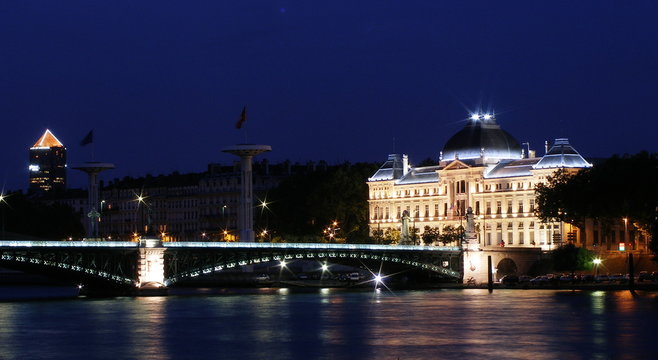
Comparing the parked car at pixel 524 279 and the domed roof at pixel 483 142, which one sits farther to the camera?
the domed roof at pixel 483 142

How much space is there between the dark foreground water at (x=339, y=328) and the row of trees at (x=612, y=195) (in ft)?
69.9

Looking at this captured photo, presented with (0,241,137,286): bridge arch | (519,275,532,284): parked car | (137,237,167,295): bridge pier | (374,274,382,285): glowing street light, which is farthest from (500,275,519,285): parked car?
(0,241,137,286): bridge arch

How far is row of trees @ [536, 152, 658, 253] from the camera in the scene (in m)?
144

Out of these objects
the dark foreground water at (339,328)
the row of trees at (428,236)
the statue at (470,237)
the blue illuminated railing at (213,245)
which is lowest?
the dark foreground water at (339,328)

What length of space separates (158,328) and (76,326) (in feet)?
17.8

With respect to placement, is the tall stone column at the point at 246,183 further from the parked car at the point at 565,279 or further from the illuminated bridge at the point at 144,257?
the parked car at the point at 565,279

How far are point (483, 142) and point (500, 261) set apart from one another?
30489mm

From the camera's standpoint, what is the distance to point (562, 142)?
173m

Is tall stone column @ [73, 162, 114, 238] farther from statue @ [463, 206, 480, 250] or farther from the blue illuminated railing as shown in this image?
statue @ [463, 206, 480, 250]

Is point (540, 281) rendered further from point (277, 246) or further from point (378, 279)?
point (277, 246)

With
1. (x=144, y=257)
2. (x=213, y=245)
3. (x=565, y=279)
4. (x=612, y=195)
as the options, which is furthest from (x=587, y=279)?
(x=144, y=257)

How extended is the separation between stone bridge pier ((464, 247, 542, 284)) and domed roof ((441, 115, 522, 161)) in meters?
26.6

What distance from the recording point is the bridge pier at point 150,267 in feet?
420

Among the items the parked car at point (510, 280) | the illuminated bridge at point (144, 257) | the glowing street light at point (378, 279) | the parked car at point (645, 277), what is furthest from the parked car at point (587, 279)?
the glowing street light at point (378, 279)
